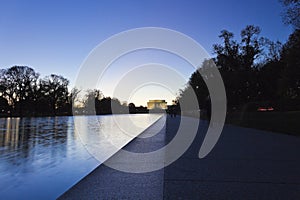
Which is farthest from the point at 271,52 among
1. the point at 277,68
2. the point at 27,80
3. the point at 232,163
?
the point at 27,80

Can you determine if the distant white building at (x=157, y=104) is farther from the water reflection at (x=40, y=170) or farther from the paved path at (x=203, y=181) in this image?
the paved path at (x=203, y=181)

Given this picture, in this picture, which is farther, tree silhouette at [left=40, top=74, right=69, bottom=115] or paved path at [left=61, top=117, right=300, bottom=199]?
tree silhouette at [left=40, top=74, right=69, bottom=115]

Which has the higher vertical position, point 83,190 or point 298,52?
point 298,52

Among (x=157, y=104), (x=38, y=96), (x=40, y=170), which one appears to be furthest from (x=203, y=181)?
(x=157, y=104)

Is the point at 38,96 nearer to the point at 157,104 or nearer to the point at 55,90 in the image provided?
the point at 55,90

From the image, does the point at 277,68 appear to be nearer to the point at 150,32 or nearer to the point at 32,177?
the point at 150,32

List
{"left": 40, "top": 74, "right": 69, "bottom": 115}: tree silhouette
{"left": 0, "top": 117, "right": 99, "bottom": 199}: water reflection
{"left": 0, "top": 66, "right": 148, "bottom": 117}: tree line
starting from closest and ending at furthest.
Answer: {"left": 0, "top": 117, "right": 99, "bottom": 199}: water reflection < {"left": 0, "top": 66, "right": 148, "bottom": 117}: tree line < {"left": 40, "top": 74, "right": 69, "bottom": 115}: tree silhouette

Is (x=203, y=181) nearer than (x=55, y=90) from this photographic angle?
Yes

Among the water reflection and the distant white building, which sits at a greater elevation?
the distant white building

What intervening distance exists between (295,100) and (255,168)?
3394 cm

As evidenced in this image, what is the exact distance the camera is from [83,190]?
12.8 feet

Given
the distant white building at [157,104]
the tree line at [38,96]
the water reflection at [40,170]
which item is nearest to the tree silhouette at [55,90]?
the tree line at [38,96]

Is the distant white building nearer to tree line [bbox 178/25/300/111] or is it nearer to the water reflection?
tree line [bbox 178/25/300/111]

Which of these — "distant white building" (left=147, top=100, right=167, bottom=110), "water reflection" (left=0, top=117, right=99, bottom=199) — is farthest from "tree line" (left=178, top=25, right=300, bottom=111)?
"distant white building" (left=147, top=100, right=167, bottom=110)
